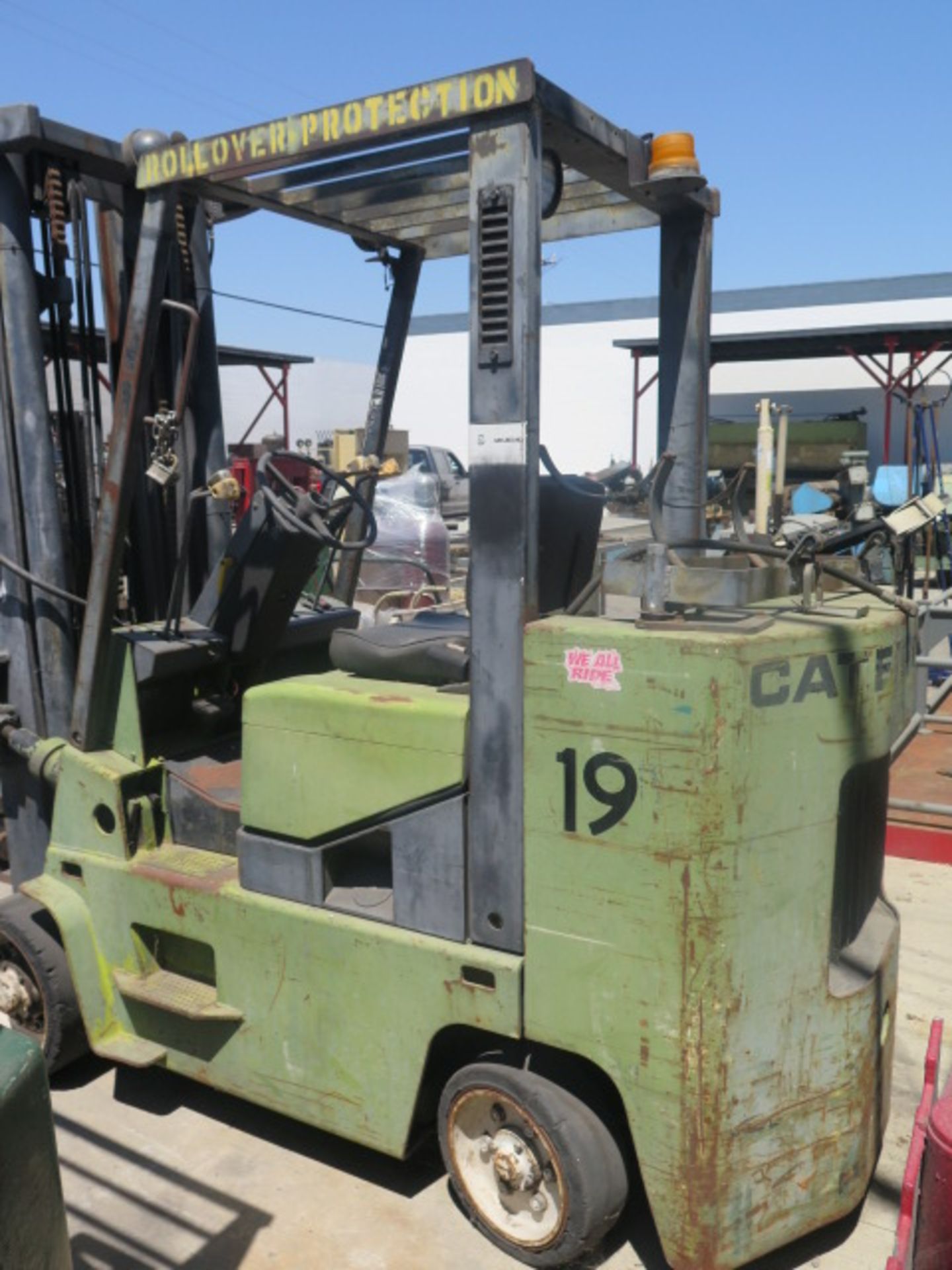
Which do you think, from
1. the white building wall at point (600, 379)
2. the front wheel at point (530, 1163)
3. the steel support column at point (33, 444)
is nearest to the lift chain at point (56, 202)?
the steel support column at point (33, 444)

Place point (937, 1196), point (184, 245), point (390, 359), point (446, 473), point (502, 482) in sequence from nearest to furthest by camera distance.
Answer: point (937, 1196) < point (502, 482) < point (184, 245) < point (390, 359) < point (446, 473)

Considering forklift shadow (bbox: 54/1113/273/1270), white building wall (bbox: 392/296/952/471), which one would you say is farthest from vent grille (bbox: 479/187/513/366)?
white building wall (bbox: 392/296/952/471)

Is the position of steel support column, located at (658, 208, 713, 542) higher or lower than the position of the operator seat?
higher

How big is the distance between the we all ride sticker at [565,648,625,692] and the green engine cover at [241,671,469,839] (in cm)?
39

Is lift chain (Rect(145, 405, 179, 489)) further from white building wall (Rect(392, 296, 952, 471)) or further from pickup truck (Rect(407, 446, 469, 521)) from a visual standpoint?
white building wall (Rect(392, 296, 952, 471))

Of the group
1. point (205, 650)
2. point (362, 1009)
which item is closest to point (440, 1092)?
point (362, 1009)

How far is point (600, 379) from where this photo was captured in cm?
3444

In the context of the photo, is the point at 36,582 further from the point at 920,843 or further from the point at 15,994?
the point at 920,843

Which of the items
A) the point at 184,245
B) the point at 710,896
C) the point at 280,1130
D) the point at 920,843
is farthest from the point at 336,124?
the point at 920,843

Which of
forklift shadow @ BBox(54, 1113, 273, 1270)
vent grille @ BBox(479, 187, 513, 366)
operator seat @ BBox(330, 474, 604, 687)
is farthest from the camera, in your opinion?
operator seat @ BBox(330, 474, 604, 687)

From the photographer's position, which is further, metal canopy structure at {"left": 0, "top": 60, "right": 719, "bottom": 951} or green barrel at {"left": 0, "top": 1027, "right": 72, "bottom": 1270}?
metal canopy structure at {"left": 0, "top": 60, "right": 719, "bottom": 951}

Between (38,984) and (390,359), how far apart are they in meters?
2.65

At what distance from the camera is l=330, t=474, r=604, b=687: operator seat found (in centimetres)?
332

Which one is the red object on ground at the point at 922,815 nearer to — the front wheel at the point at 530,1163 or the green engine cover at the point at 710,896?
the green engine cover at the point at 710,896
